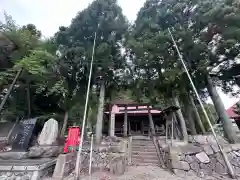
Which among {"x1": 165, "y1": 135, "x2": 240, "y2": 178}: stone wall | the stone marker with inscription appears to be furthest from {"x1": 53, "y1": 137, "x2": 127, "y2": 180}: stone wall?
the stone marker with inscription

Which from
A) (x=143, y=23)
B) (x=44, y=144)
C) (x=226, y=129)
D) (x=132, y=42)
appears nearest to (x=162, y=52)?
(x=132, y=42)

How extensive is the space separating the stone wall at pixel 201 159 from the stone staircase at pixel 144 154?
95 cm

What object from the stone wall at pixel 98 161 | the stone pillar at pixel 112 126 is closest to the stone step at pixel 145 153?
the stone wall at pixel 98 161

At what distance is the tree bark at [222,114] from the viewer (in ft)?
25.9

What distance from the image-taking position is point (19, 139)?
25.7 ft

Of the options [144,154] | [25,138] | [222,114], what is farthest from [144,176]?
[25,138]

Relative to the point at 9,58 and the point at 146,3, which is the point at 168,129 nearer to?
the point at 146,3

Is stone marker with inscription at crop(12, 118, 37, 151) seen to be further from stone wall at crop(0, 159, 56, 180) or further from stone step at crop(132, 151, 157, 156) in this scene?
stone step at crop(132, 151, 157, 156)

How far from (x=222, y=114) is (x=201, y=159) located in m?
3.48

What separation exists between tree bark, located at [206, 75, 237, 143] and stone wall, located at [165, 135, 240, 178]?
86cm

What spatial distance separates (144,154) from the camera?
316 inches

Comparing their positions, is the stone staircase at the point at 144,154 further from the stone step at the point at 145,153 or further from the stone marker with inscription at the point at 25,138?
the stone marker with inscription at the point at 25,138

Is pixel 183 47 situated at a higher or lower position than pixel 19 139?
higher

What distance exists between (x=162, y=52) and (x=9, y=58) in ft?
33.7
